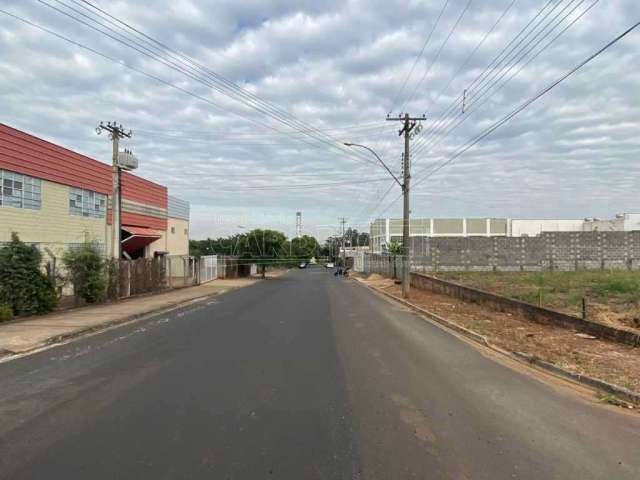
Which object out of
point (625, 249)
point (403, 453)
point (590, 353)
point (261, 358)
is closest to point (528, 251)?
point (625, 249)

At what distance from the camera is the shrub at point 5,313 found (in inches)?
587

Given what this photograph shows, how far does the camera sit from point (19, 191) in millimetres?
25609

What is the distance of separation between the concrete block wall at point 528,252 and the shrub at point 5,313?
107 feet

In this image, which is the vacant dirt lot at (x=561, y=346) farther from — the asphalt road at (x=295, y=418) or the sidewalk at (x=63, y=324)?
the sidewalk at (x=63, y=324)

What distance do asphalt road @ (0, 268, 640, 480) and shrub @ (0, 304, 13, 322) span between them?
5.23 metres

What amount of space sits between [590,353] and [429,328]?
5.33 m

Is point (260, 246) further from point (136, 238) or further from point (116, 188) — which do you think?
point (116, 188)

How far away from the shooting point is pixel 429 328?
597 inches

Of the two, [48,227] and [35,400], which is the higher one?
[48,227]

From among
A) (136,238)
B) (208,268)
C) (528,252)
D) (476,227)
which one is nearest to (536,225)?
(476,227)

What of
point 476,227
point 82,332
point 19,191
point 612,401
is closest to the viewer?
point 612,401

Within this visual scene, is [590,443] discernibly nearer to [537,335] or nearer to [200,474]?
[200,474]

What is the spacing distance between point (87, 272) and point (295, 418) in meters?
16.8

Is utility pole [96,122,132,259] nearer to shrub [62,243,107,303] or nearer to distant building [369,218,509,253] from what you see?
shrub [62,243,107,303]
